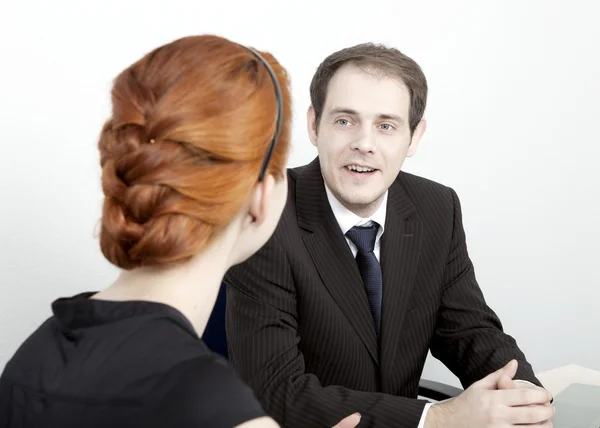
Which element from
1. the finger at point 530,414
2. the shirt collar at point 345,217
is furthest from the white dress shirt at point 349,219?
the finger at point 530,414

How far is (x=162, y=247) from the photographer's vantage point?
110 centimetres

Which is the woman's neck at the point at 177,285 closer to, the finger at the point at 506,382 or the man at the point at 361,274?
the man at the point at 361,274

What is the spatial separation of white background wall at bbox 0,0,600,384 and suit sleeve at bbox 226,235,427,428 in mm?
608

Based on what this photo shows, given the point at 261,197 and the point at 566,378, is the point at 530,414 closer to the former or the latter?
the point at 566,378

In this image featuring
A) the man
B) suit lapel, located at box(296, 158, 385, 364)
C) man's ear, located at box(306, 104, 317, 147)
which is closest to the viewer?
the man

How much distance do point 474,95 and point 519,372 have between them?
1.61m

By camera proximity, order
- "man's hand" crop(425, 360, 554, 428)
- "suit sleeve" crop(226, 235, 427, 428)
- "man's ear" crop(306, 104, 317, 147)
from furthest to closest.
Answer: "man's ear" crop(306, 104, 317, 147)
"suit sleeve" crop(226, 235, 427, 428)
"man's hand" crop(425, 360, 554, 428)

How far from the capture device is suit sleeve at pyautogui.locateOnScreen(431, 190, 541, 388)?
6.98ft

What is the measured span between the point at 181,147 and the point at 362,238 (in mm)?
1178

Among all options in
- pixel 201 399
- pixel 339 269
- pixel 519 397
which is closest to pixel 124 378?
pixel 201 399

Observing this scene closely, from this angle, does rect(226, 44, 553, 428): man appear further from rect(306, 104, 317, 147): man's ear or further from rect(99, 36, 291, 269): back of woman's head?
rect(99, 36, 291, 269): back of woman's head

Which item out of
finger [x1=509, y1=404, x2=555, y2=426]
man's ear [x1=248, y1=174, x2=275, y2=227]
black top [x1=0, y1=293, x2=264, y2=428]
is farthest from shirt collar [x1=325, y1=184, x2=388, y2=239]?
black top [x1=0, y1=293, x2=264, y2=428]

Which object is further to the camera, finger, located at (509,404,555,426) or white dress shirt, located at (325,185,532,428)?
white dress shirt, located at (325,185,532,428)

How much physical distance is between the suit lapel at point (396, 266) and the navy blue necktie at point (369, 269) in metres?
0.02
